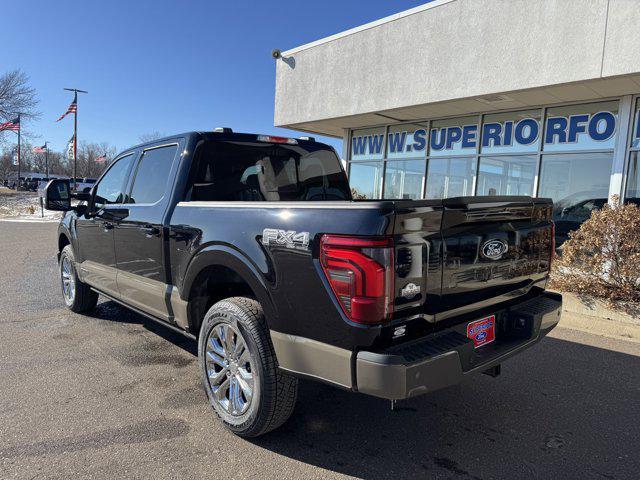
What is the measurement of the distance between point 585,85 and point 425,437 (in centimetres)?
740

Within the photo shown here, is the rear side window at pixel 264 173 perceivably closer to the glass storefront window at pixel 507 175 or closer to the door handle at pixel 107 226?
the door handle at pixel 107 226

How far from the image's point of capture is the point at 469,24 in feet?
28.8

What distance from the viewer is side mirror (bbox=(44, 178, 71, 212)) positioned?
4.65 metres

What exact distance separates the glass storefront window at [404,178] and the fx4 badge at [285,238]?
9.82m

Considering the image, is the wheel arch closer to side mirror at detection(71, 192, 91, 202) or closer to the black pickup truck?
the black pickup truck

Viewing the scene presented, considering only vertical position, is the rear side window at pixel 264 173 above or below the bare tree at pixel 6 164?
below

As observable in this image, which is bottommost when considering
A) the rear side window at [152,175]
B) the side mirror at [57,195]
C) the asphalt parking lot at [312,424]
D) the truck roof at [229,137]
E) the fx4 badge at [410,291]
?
the asphalt parking lot at [312,424]

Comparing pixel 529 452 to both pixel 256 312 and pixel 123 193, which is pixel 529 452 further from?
pixel 123 193

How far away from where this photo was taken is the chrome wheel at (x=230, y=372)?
8.95 feet

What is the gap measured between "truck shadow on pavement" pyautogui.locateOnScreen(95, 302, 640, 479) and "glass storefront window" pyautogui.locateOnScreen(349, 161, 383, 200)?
9585mm

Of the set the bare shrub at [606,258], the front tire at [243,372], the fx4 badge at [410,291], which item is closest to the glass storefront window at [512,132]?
the bare shrub at [606,258]

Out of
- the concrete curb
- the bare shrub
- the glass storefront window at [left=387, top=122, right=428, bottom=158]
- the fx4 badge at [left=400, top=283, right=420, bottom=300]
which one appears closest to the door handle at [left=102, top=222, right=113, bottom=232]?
the fx4 badge at [left=400, top=283, right=420, bottom=300]

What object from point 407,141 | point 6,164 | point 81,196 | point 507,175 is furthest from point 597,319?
point 6,164

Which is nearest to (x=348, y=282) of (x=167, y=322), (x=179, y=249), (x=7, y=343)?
(x=179, y=249)
